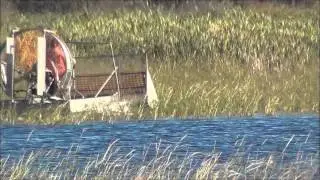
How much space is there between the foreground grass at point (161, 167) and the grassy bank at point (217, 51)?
548 centimetres

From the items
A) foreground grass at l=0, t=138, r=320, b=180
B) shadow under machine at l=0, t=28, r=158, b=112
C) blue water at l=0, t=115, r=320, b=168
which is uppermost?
shadow under machine at l=0, t=28, r=158, b=112

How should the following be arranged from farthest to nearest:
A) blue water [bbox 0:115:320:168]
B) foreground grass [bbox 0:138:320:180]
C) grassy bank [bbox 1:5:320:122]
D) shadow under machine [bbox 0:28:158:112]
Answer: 1. grassy bank [bbox 1:5:320:122]
2. shadow under machine [bbox 0:28:158:112]
3. blue water [bbox 0:115:320:168]
4. foreground grass [bbox 0:138:320:180]

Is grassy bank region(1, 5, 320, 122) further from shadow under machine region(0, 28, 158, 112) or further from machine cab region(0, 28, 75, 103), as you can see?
machine cab region(0, 28, 75, 103)

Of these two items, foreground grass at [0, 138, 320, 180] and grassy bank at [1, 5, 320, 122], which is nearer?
foreground grass at [0, 138, 320, 180]

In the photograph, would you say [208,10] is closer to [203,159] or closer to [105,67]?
[105,67]

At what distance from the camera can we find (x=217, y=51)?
24.0 meters

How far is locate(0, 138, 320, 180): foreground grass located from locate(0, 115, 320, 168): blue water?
466 millimetres

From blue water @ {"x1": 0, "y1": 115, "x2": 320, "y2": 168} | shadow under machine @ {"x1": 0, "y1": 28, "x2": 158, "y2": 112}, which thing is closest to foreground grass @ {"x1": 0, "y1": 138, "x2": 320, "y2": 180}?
blue water @ {"x1": 0, "y1": 115, "x2": 320, "y2": 168}

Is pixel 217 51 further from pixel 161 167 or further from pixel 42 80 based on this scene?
pixel 161 167

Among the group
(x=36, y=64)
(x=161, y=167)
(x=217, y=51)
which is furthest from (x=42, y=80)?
(x=161, y=167)

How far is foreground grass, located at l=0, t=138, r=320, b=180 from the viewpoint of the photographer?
10.4 metres

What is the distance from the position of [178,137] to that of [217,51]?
9.04m

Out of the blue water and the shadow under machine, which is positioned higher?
the shadow under machine

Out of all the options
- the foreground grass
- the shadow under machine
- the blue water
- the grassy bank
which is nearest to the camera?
the foreground grass
